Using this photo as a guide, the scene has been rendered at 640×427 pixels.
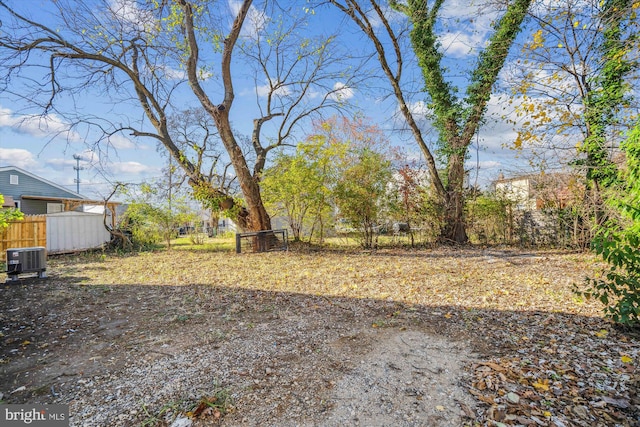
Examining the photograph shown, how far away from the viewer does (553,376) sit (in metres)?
2.15

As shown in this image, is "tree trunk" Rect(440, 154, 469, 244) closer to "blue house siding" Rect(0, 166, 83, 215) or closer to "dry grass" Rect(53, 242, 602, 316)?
"dry grass" Rect(53, 242, 602, 316)

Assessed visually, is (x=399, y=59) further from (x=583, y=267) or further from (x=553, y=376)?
(x=553, y=376)

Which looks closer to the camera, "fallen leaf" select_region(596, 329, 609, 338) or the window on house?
"fallen leaf" select_region(596, 329, 609, 338)

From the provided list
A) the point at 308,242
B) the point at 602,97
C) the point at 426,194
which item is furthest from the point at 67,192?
the point at 602,97

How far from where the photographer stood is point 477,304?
383 centimetres

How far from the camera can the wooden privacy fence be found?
28.2 ft

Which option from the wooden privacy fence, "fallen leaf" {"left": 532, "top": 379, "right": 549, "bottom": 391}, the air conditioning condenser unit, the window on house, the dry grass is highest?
the window on house

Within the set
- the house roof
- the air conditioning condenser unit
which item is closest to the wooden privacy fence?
the air conditioning condenser unit

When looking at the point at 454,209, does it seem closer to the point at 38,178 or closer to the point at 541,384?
the point at 541,384

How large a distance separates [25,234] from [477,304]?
1198cm

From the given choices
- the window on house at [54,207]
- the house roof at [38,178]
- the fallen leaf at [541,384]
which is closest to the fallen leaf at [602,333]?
the fallen leaf at [541,384]

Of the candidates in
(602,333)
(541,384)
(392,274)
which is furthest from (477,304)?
(392,274)

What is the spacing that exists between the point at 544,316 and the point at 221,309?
A: 3.88m

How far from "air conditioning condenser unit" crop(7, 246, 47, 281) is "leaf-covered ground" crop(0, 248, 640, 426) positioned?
0.42 m
